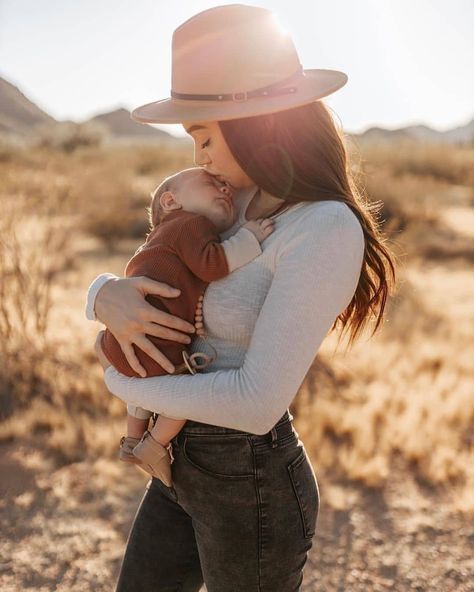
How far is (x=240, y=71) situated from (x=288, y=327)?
2.09 ft

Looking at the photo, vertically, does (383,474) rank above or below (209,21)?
below

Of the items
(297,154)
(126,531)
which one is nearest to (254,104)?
(297,154)

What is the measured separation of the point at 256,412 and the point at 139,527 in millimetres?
695

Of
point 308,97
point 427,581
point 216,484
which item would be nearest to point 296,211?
point 308,97

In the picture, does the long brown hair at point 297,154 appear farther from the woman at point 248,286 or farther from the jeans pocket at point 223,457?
the jeans pocket at point 223,457

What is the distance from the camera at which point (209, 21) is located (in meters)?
1.58

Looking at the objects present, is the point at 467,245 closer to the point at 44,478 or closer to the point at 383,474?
the point at 383,474

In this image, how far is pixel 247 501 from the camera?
1.51 meters

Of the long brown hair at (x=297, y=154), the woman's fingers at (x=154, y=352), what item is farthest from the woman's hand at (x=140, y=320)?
the long brown hair at (x=297, y=154)

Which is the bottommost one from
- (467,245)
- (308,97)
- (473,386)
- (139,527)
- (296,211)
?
(467,245)

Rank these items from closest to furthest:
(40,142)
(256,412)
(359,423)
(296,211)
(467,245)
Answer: (256,412) → (296,211) → (359,423) → (467,245) → (40,142)

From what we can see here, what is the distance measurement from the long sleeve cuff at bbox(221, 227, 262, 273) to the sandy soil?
2265 millimetres

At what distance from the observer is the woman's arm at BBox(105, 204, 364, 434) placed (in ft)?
4.41

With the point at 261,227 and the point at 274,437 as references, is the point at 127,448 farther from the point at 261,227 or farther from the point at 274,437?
the point at 261,227
